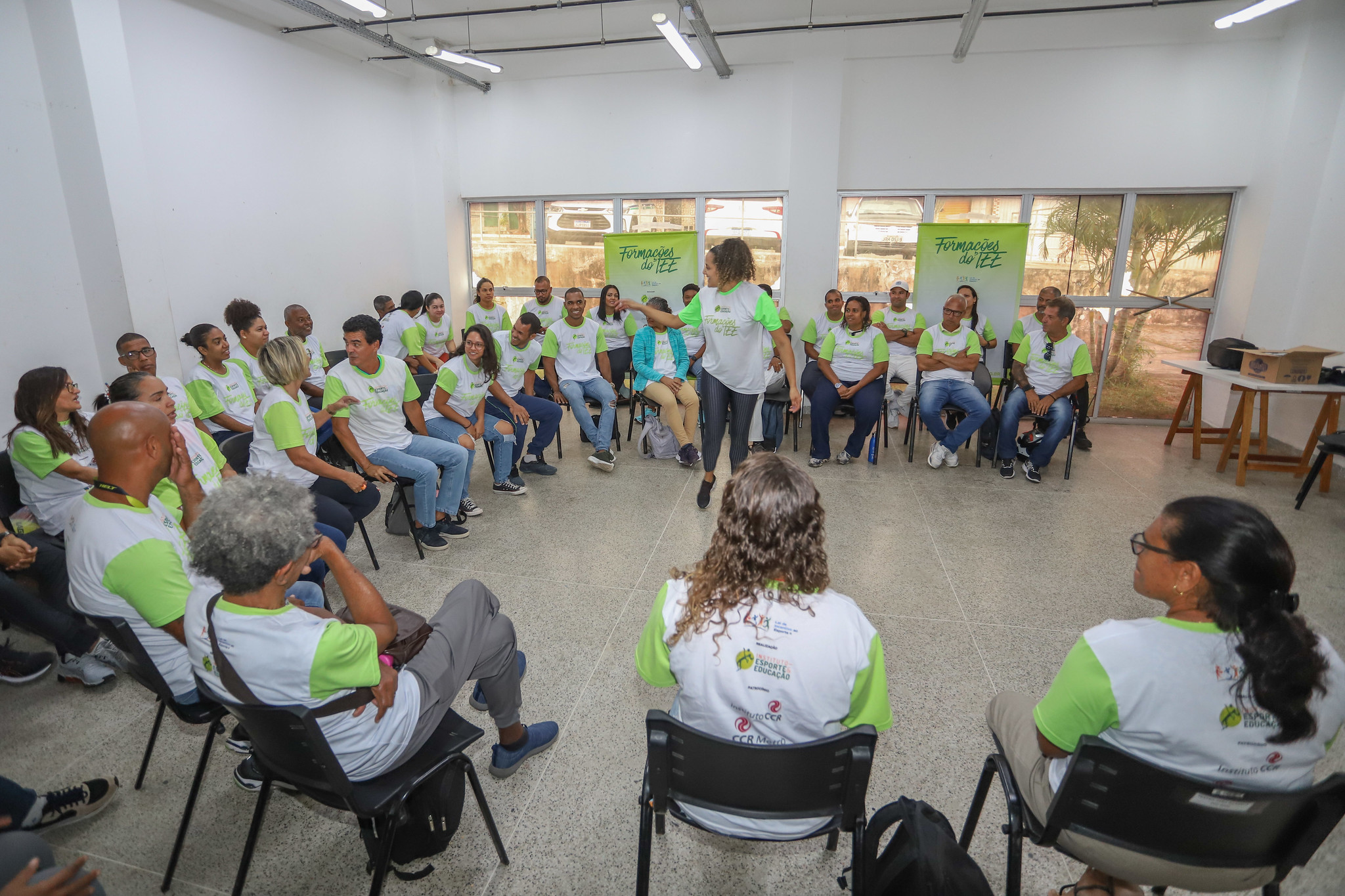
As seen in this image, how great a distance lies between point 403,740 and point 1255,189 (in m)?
8.19

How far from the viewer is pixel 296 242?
6.50 metres

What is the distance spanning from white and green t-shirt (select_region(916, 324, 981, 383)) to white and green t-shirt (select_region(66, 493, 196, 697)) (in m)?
5.28

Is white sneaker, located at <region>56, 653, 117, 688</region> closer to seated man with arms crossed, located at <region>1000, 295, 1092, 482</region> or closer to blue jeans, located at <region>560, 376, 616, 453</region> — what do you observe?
blue jeans, located at <region>560, 376, 616, 453</region>

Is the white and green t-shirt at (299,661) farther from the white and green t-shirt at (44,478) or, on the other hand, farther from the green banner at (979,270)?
the green banner at (979,270)

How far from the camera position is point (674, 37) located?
542 centimetres

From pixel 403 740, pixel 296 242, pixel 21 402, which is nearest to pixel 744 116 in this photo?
pixel 296 242

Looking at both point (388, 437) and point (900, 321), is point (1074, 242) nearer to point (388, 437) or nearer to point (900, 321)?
point (900, 321)

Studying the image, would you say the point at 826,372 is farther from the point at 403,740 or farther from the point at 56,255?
the point at 56,255

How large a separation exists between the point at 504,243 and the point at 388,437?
516cm

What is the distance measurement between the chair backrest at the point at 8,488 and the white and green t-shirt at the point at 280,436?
85 centimetres

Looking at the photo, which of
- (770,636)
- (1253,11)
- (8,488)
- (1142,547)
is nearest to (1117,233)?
(1253,11)

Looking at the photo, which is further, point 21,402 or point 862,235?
point 862,235

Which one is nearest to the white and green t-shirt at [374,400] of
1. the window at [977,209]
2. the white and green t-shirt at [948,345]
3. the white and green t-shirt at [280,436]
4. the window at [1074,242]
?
the white and green t-shirt at [280,436]

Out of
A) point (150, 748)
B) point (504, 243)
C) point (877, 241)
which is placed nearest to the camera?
point (150, 748)
